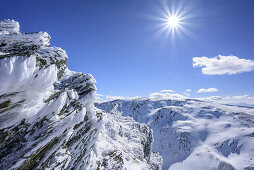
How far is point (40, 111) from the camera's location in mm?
12492

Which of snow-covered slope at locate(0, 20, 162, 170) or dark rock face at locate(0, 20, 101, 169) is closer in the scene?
snow-covered slope at locate(0, 20, 162, 170)

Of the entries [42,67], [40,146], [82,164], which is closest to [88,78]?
[42,67]

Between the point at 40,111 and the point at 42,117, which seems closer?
the point at 40,111

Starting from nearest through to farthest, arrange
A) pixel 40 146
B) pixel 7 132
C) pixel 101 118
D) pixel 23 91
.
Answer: pixel 7 132, pixel 23 91, pixel 40 146, pixel 101 118

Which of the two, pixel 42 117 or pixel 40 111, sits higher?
pixel 40 111

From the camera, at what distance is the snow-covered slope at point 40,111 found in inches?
412

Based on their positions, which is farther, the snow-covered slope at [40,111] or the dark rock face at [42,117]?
the dark rock face at [42,117]

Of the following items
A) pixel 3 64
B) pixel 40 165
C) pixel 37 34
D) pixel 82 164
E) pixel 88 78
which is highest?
pixel 37 34

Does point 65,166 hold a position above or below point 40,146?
below

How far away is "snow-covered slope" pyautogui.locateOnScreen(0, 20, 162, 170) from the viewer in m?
10.5

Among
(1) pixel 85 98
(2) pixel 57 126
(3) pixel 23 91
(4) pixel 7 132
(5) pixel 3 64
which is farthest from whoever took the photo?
(1) pixel 85 98

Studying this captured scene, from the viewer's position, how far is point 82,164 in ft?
64.5

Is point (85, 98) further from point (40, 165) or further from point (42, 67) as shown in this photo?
point (40, 165)

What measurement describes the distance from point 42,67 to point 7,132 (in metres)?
6.76
